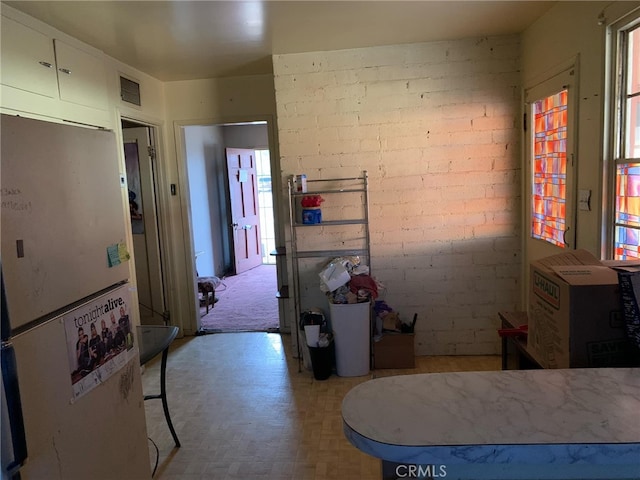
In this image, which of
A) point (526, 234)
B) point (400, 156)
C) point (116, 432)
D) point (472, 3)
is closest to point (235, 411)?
point (116, 432)

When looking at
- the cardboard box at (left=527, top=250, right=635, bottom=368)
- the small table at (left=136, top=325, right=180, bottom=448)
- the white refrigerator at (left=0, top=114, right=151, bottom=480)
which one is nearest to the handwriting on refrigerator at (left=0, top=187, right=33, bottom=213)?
the white refrigerator at (left=0, top=114, right=151, bottom=480)

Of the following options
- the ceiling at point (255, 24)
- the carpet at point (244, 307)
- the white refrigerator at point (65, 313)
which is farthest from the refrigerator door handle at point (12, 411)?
the carpet at point (244, 307)

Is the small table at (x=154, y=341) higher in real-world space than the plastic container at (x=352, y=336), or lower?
higher

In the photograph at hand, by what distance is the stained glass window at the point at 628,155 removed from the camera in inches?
80.6

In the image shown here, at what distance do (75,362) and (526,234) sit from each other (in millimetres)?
3100

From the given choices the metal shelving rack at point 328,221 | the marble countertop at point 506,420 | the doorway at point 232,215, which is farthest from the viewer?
the doorway at point 232,215

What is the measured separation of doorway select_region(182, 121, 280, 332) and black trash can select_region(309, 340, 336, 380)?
6.23 feet

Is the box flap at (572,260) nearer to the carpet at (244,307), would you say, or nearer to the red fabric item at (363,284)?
the red fabric item at (363,284)

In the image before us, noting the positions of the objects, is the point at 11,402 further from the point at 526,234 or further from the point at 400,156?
the point at 526,234

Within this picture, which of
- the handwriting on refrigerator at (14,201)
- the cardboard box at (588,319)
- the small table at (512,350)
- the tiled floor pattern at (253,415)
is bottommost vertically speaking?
the tiled floor pattern at (253,415)

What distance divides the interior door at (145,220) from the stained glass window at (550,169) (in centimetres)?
325

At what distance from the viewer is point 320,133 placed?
11.6 feet

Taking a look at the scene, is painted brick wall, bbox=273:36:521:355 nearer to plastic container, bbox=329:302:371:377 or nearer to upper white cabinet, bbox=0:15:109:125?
plastic container, bbox=329:302:371:377

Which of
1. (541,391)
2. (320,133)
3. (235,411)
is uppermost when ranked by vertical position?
(320,133)
